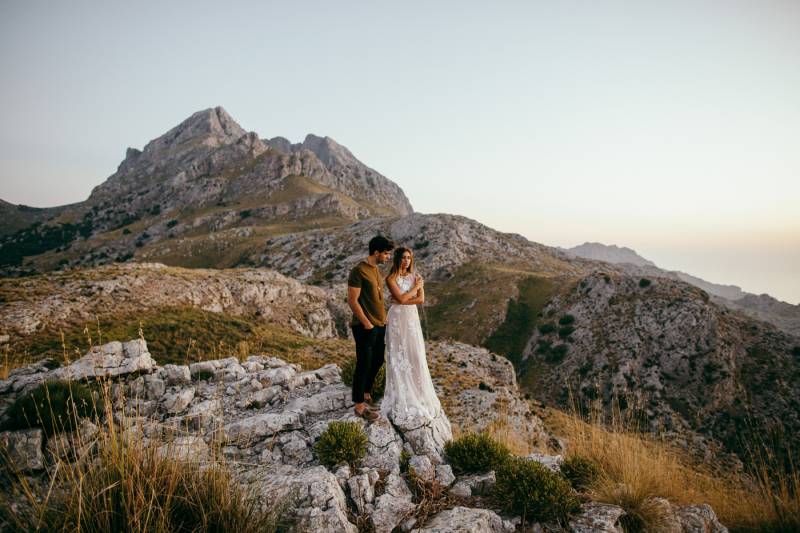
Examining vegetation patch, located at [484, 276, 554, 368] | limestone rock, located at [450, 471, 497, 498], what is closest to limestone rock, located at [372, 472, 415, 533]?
limestone rock, located at [450, 471, 497, 498]

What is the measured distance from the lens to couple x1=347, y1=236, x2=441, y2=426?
8.67 m

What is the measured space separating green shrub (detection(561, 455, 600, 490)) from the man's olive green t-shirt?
6.00m

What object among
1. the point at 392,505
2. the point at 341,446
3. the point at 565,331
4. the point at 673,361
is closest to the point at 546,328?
the point at 565,331

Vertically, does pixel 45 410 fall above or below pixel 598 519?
above

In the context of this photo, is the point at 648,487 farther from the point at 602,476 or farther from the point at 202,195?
the point at 202,195

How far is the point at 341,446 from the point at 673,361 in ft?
186

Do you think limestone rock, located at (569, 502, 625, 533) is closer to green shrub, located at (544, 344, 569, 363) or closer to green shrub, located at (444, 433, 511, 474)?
green shrub, located at (444, 433, 511, 474)

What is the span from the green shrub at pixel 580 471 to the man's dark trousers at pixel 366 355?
5.48 metres

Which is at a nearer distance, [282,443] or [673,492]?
[673,492]

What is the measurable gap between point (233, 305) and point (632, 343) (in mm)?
54732

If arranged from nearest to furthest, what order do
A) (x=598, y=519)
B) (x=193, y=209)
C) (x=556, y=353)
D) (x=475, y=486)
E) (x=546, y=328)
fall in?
1. (x=598, y=519)
2. (x=475, y=486)
3. (x=556, y=353)
4. (x=546, y=328)
5. (x=193, y=209)

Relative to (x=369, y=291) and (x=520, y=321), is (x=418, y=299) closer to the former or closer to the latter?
(x=369, y=291)

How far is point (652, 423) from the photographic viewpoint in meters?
39.8

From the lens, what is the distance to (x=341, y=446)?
306 inches
